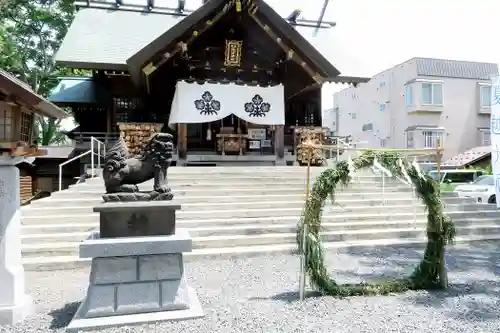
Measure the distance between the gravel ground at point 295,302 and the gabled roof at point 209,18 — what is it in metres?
6.49

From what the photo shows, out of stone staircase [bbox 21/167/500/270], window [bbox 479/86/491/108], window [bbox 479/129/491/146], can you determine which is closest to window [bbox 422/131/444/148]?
window [bbox 479/129/491/146]

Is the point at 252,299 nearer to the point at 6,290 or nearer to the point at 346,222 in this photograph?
the point at 6,290

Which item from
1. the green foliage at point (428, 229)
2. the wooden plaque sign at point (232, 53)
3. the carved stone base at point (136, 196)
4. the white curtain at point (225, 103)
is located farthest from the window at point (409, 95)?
the carved stone base at point (136, 196)

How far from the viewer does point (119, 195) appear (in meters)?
4.26

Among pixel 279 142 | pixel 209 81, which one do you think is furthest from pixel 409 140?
pixel 209 81

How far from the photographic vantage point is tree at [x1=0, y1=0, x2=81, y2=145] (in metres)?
19.5

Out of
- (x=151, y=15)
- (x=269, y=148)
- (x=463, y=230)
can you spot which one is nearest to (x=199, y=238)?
(x=463, y=230)

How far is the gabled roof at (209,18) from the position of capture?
1074cm

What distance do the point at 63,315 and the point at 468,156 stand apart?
26372 mm

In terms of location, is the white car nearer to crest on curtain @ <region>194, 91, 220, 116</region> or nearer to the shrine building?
the shrine building

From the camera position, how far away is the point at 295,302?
4.68 metres

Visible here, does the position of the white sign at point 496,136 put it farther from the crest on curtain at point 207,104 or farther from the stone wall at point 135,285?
the crest on curtain at point 207,104

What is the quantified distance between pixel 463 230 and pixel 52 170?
13.9m

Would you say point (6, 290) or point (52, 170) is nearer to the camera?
point (6, 290)
